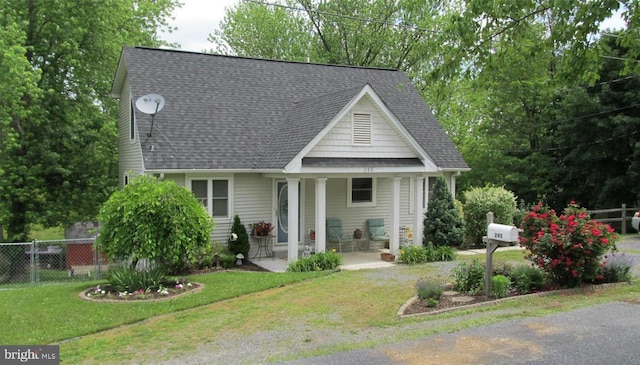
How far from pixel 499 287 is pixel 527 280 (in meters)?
0.90

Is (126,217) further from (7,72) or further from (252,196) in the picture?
(7,72)

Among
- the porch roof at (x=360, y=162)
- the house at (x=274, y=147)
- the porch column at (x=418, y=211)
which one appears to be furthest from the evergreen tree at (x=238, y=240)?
the porch column at (x=418, y=211)

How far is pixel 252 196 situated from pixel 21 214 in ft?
29.6

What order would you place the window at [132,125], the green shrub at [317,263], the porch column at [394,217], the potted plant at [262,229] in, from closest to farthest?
the green shrub at [317,263], the potted plant at [262,229], the porch column at [394,217], the window at [132,125]

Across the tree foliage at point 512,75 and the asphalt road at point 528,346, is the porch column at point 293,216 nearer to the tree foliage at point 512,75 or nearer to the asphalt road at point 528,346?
the tree foliage at point 512,75

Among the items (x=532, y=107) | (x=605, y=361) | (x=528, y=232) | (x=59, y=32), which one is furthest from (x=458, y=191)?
(x=605, y=361)

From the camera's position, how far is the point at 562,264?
1055 cm

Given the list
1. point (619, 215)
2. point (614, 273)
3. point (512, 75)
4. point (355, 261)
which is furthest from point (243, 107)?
point (619, 215)

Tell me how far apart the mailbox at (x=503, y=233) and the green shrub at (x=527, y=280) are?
140cm

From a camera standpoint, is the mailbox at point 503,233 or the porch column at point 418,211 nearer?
the mailbox at point 503,233

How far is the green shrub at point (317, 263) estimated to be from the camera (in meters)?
13.7

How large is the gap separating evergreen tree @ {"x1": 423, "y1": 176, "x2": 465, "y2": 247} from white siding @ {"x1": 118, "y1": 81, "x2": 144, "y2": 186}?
31.2 ft

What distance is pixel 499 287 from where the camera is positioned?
33.1 feet

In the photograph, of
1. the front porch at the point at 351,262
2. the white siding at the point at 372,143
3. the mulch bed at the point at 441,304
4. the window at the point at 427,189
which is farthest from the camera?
the window at the point at 427,189
